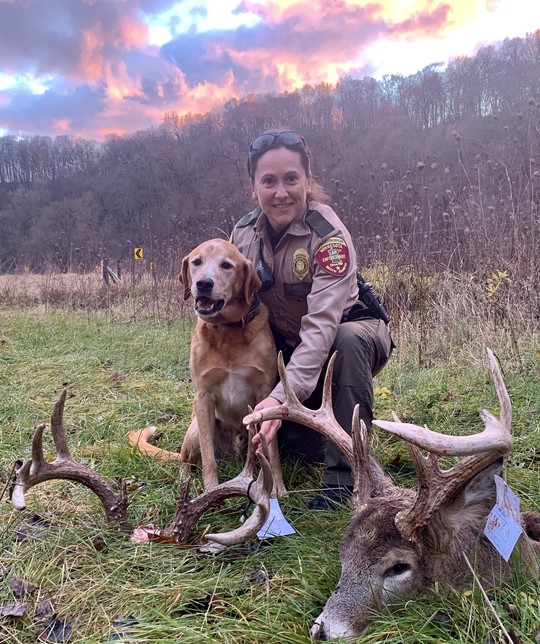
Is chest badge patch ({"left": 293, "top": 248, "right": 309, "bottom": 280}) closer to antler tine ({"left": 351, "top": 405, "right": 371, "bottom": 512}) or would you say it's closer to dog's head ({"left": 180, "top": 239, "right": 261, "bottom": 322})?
dog's head ({"left": 180, "top": 239, "right": 261, "bottom": 322})

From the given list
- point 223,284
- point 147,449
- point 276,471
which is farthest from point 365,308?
point 147,449

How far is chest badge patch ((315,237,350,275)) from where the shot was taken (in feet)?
10.4

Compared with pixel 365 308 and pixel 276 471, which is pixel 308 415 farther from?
pixel 365 308

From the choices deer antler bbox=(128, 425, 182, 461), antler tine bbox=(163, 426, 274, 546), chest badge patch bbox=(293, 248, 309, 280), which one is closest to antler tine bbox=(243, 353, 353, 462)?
antler tine bbox=(163, 426, 274, 546)

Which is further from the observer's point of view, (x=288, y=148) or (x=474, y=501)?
(x=288, y=148)

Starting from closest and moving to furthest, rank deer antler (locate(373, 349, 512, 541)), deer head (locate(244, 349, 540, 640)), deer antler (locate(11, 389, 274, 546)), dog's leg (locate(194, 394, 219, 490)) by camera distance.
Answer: deer antler (locate(373, 349, 512, 541)), deer head (locate(244, 349, 540, 640)), deer antler (locate(11, 389, 274, 546)), dog's leg (locate(194, 394, 219, 490))

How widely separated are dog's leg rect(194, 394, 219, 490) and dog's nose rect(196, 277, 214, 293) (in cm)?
66

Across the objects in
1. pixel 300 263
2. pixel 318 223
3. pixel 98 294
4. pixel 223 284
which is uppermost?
pixel 318 223

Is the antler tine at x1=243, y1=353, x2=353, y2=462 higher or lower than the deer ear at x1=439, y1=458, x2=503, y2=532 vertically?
higher

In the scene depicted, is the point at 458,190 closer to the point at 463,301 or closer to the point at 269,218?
the point at 463,301

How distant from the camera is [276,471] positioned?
326 cm

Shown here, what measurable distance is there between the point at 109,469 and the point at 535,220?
491cm

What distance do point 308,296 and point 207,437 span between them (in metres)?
1.07

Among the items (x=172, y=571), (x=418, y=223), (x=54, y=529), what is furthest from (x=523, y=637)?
(x=418, y=223)
